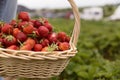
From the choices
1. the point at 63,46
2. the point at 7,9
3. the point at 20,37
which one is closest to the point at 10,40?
the point at 20,37

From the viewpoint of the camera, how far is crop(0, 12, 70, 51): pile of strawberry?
7.06ft

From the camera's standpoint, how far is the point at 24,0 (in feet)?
13.9

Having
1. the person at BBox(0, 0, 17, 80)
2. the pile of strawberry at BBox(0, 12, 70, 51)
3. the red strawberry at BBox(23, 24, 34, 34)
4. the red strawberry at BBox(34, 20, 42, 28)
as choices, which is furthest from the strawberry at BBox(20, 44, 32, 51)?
the person at BBox(0, 0, 17, 80)

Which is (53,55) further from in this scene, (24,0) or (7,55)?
(24,0)

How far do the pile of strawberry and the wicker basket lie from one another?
0.19 ft

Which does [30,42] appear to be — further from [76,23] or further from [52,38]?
[76,23]

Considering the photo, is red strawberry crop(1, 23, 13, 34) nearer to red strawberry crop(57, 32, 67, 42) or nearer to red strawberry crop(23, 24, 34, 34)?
red strawberry crop(23, 24, 34, 34)

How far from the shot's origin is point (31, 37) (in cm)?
222

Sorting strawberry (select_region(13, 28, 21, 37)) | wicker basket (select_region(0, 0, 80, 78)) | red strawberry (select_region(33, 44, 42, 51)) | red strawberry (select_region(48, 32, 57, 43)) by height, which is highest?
strawberry (select_region(13, 28, 21, 37))

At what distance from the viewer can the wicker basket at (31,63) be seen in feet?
6.72

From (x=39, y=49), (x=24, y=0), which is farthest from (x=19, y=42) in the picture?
(x=24, y=0)

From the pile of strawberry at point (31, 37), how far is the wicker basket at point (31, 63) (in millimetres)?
58

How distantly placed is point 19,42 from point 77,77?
159 cm

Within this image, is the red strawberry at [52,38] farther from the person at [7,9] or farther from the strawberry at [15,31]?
the person at [7,9]
